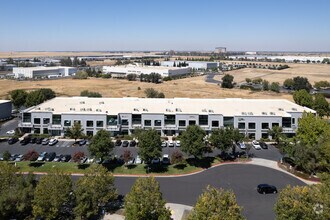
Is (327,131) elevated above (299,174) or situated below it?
above

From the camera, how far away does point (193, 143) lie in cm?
3362

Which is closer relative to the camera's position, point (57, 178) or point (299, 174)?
point (57, 178)

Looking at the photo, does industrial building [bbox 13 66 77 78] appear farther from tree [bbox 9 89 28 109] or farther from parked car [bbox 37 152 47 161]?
parked car [bbox 37 152 47 161]

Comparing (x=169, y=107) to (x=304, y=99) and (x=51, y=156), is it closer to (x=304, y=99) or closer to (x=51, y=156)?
(x=51, y=156)

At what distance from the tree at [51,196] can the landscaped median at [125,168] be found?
35.4 ft

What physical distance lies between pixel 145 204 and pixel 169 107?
102 feet

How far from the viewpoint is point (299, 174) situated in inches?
1260

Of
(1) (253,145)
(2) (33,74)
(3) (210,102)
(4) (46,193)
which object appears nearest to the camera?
(4) (46,193)

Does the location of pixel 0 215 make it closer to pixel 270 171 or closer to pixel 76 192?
pixel 76 192

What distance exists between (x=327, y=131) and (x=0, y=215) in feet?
102

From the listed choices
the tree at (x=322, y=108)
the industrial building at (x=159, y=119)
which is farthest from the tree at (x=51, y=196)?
the tree at (x=322, y=108)

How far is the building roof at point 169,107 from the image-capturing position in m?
46.6

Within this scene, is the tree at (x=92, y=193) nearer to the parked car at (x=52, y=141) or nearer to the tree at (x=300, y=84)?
the parked car at (x=52, y=141)

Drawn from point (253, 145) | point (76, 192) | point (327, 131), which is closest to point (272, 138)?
point (253, 145)
